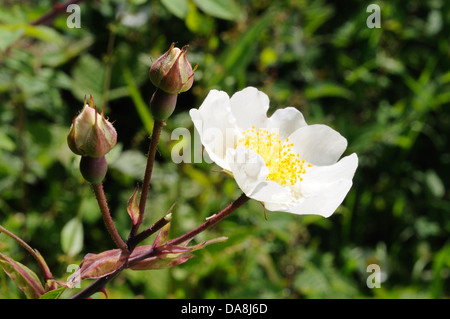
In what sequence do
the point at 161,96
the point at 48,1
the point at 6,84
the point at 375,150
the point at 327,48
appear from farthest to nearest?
1. the point at 327,48
2. the point at 375,150
3. the point at 48,1
4. the point at 6,84
5. the point at 161,96

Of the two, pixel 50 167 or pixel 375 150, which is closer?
pixel 50 167

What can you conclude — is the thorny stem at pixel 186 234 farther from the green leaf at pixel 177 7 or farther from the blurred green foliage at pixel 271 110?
the green leaf at pixel 177 7

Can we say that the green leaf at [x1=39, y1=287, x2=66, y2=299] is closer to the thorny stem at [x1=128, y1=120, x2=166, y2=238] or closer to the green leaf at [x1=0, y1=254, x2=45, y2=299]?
the green leaf at [x1=0, y1=254, x2=45, y2=299]

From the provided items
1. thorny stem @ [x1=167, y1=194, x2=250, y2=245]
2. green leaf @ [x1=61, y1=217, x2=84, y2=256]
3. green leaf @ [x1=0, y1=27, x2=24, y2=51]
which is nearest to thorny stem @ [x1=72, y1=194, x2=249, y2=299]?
thorny stem @ [x1=167, y1=194, x2=250, y2=245]

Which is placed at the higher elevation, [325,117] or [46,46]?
[46,46]

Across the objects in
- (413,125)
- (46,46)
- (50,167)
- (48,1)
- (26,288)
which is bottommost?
(26,288)
